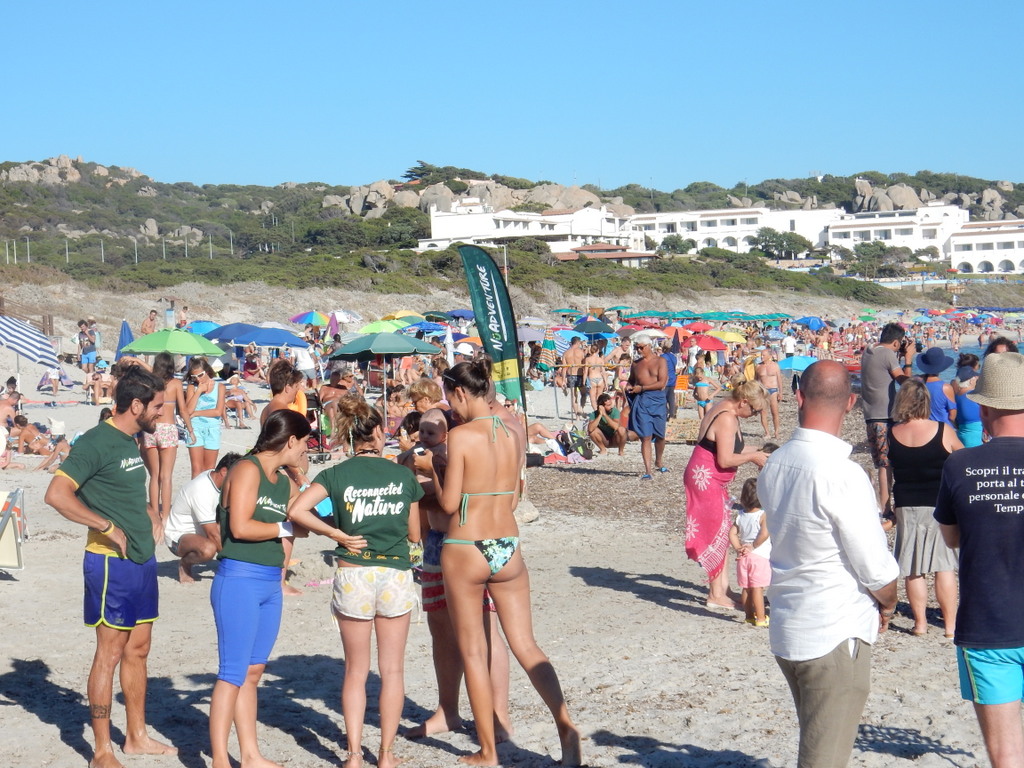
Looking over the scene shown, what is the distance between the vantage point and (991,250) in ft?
379

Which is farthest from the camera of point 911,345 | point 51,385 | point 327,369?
point 327,369

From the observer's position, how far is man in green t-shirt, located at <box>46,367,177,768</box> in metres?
4.06

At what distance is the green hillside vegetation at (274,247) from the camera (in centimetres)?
5392

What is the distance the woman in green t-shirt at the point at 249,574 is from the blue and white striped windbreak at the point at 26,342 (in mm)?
11287

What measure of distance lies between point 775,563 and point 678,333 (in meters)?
25.1

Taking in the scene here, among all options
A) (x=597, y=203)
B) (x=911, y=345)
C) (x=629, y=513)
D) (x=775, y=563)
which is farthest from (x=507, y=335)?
(x=597, y=203)

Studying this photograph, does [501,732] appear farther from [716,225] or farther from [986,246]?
[986,246]

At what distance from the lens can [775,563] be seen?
3162 mm

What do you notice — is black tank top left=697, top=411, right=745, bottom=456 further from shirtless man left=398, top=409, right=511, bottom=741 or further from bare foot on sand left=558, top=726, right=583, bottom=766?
bare foot on sand left=558, top=726, right=583, bottom=766

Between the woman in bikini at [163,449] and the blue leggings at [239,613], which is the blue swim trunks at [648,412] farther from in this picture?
the blue leggings at [239,613]

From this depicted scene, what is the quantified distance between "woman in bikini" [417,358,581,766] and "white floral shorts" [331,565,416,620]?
0.62 feet

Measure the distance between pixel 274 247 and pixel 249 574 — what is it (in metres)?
85.2

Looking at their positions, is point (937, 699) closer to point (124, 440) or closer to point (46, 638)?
point (124, 440)

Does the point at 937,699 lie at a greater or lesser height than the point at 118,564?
lesser
